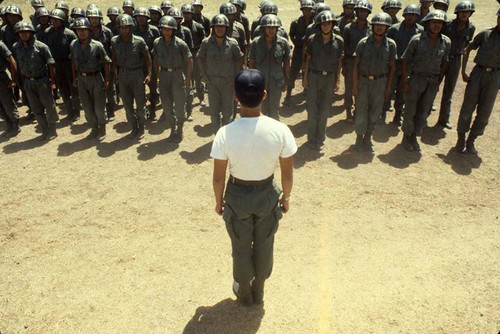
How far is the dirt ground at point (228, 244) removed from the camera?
3848 millimetres

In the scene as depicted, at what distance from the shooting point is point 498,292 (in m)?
4.09

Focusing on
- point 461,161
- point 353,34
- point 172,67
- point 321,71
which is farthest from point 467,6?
point 172,67

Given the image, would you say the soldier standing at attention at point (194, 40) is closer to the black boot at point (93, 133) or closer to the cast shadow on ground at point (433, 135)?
the black boot at point (93, 133)

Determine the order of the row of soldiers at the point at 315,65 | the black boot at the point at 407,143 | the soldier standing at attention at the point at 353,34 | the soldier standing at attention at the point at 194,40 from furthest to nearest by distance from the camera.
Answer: the soldier standing at attention at the point at 194,40, the soldier standing at attention at the point at 353,34, the black boot at the point at 407,143, the row of soldiers at the point at 315,65

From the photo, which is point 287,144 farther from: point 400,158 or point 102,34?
point 102,34

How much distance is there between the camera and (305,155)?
7.41 metres

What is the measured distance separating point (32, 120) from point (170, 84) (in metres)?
4.13

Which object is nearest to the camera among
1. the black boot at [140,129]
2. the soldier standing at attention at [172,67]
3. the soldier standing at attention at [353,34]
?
the soldier standing at attention at [172,67]

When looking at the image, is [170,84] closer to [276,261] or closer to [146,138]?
[146,138]

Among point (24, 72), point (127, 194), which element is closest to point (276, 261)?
point (127, 194)

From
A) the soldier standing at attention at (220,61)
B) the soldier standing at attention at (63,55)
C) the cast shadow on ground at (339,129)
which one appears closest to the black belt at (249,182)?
the soldier standing at attention at (220,61)

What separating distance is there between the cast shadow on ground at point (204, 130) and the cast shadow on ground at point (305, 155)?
2.11 metres

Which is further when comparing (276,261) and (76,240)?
(76,240)

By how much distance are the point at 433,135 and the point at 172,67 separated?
5.62 metres
